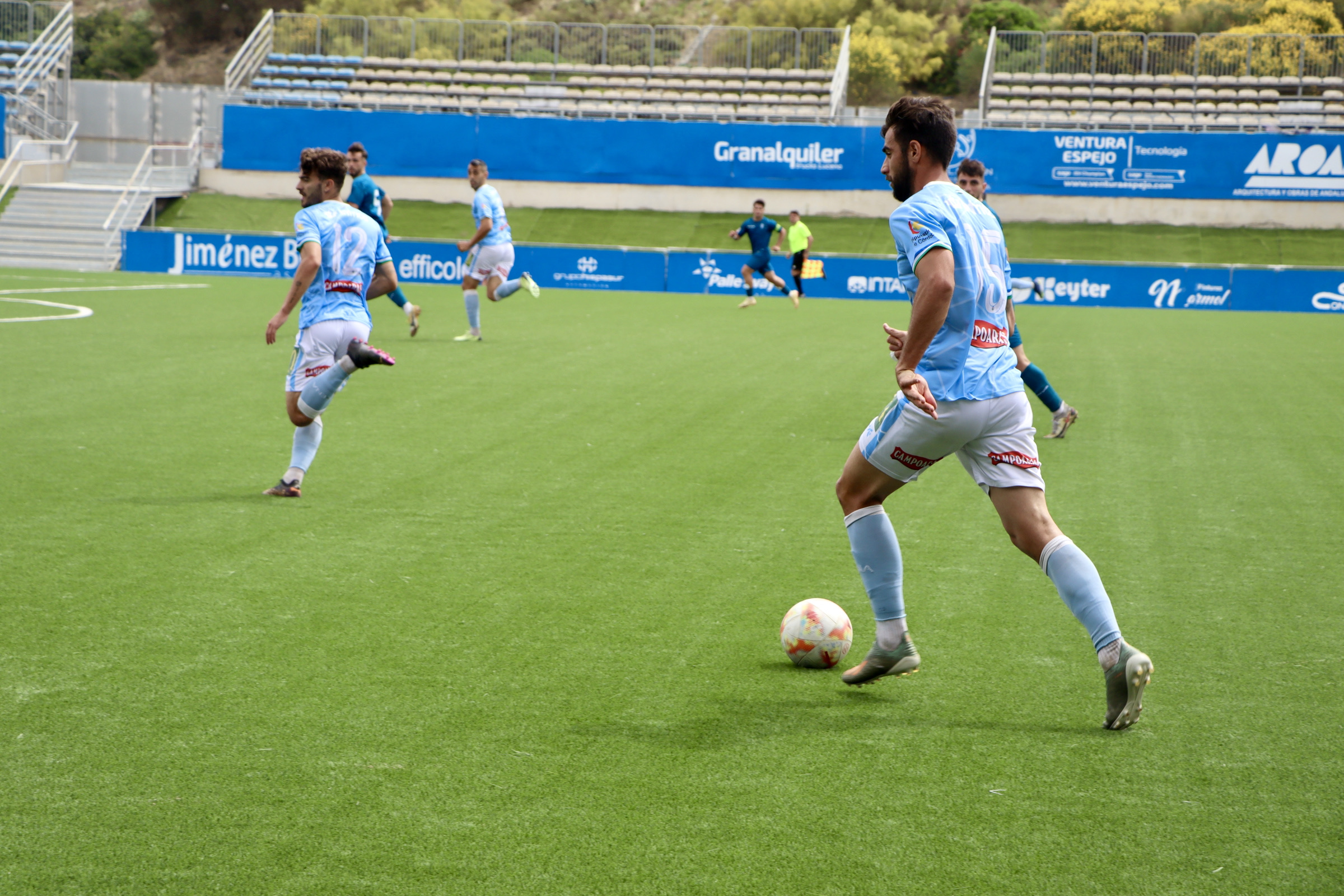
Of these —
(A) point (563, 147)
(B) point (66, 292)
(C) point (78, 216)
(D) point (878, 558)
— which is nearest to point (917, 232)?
(D) point (878, 558)

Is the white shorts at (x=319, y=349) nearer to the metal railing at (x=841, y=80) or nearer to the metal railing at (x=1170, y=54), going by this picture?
the metal railing at (x=841, y=80)

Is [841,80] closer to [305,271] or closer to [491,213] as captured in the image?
[491,213]

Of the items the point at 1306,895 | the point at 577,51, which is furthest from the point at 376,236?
the point at 577,51

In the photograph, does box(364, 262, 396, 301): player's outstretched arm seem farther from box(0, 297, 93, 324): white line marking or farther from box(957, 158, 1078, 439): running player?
box(0, 297, 93, 324): white line marking

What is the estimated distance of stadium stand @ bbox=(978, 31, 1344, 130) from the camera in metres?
36.2

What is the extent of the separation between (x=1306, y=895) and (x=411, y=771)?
2292 mm

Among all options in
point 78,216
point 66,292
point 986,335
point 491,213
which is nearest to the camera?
point 986,335

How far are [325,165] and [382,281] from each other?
115 centimetres

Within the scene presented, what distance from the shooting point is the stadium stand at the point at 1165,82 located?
119 ft

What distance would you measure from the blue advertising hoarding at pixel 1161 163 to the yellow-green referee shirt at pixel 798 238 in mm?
10779

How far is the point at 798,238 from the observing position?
25.8 metres

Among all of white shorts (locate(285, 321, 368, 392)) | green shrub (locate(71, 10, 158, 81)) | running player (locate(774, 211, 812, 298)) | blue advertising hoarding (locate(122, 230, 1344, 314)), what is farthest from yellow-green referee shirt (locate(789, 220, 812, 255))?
green shrub (locate(71, 10, 158, 81))

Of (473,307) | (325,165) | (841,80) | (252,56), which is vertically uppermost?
(841,80)

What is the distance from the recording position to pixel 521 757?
3.67 meters
